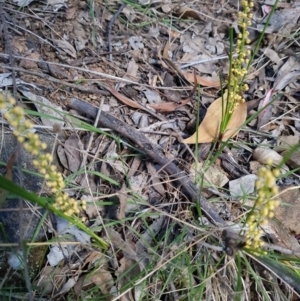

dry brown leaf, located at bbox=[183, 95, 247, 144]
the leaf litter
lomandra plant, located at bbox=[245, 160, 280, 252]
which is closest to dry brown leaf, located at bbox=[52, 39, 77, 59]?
the leaf litter

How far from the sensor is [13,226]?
1.58m

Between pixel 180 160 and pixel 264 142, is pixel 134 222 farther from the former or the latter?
pixel 264 142

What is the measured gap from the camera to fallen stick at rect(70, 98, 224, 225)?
1.62 meters

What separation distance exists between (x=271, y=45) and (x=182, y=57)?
0.46m

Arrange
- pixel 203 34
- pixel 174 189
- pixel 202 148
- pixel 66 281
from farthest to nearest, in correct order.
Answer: pixel 203 34 → pixel 202 148 → pixel 174 189 → pixel 66 281

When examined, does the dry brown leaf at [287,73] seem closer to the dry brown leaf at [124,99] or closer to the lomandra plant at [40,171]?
the dry brown leaf at [124,99]

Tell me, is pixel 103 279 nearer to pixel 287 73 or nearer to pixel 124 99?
pixel 124 99

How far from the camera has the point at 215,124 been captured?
184cm

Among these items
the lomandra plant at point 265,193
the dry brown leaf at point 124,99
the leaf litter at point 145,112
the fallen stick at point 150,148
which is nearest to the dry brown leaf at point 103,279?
the leaf litter at point 145,112

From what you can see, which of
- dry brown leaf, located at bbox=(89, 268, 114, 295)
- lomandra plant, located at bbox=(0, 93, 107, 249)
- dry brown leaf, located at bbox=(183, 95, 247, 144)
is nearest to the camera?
lomandra plant, located at bbox=(0, 93, 107, 249)

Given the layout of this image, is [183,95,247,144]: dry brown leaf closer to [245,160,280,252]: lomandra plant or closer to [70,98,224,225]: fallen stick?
[70,98,224,225]: fallen stick

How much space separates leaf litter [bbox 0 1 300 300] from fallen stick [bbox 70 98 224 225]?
0.03 m

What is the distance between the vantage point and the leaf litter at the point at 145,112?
1549mm

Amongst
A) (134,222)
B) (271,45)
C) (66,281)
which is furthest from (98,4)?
(66,281)
